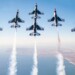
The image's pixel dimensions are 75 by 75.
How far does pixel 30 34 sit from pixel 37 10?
995 centimetres

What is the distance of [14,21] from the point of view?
88.4 meters

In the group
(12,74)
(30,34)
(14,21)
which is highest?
(14,21)

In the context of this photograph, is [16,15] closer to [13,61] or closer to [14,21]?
[14,21]

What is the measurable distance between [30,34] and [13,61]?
5229 centimetres

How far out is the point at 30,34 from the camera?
8400 centimetres

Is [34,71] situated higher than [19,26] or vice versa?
[19,26]

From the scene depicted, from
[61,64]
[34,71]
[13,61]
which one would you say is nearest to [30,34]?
[13,61]

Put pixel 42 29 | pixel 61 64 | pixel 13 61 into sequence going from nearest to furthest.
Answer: pixel 42 29 < pixel 13 61 < pixel 61 64

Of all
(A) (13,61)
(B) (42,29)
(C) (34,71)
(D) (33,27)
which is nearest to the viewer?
(B) (42,29)

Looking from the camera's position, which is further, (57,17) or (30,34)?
(57,17)

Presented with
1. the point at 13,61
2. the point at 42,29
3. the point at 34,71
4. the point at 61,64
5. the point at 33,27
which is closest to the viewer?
the point at 42,29

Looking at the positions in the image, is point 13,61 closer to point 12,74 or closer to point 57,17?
point 12,74

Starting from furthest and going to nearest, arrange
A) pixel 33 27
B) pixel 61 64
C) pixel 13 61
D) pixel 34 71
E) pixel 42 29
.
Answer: pixel 61 64, pixel 34 71, pixel 13 61, pixel 33 27, pixel 42 29

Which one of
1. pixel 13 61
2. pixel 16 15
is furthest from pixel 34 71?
pixel 16 15
